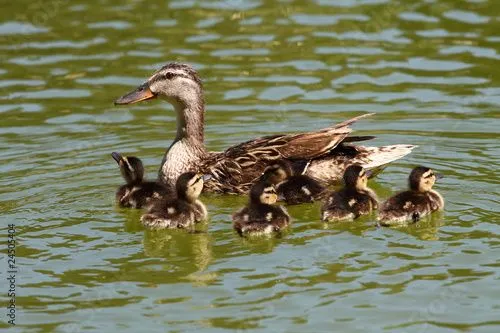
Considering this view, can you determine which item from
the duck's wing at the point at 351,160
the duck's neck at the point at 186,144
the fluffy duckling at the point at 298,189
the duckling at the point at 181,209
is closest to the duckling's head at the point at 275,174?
the fluffy duckling at the point at 298,189

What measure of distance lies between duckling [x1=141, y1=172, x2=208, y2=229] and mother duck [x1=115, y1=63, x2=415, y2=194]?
1.04 meters

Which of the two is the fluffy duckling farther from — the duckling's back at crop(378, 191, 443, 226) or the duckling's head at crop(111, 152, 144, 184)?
the duckling's head at crop(111, 152, 144, 184)

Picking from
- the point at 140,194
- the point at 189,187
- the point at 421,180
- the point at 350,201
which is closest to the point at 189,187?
the point at 189,187

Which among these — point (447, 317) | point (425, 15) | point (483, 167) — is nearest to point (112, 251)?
point (447, 317)

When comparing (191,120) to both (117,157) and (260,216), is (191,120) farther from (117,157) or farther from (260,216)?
(260,216)

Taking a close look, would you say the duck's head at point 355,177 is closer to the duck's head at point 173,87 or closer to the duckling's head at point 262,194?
the duckling's head at point 262,194

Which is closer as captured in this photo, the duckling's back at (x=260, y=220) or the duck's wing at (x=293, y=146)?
the duckling's back at (x=260, y=220)

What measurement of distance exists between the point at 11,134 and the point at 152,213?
3699 millimetres

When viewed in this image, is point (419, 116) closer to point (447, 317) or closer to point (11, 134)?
point (11, 134)

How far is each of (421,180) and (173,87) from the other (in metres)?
2.74

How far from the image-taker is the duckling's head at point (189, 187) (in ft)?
33.7

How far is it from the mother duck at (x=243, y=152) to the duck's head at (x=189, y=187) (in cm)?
100

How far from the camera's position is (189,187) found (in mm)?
10297

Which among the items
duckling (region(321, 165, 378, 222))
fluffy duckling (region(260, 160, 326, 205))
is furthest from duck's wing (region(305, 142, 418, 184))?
duckling (region(321, 165, 378, 222))
